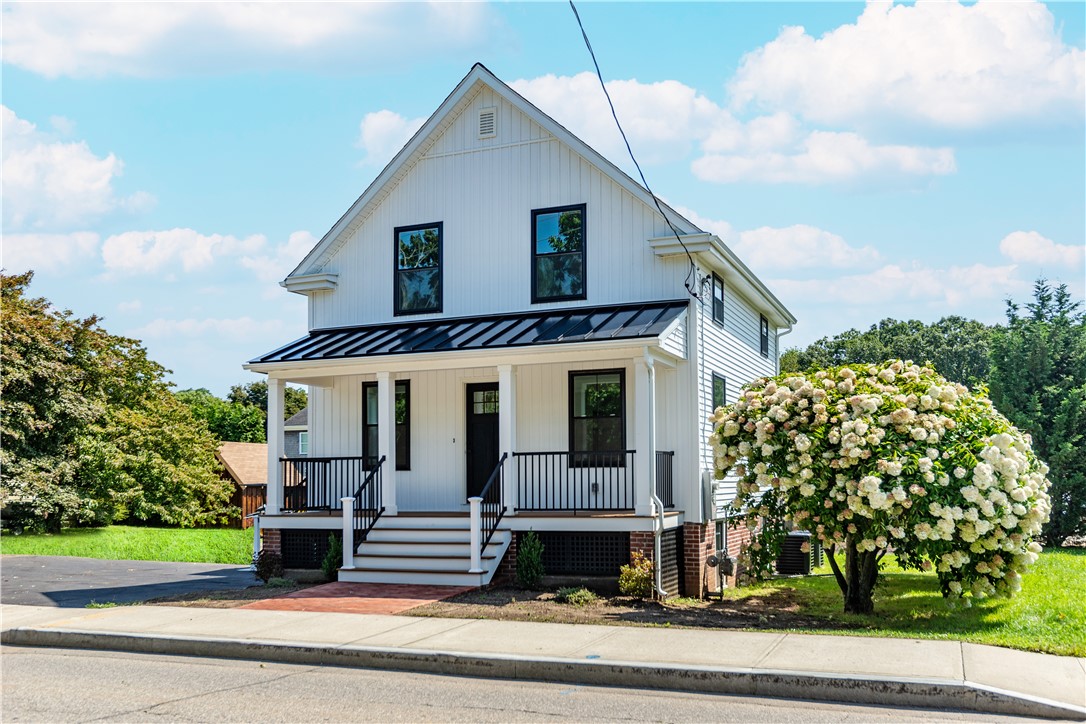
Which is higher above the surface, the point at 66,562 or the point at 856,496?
the point at 856,496

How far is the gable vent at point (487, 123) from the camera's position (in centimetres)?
1750

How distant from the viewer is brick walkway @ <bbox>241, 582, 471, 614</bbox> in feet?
41.2

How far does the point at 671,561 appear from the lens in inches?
593

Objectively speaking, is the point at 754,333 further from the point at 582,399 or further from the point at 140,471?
the point at 140,471

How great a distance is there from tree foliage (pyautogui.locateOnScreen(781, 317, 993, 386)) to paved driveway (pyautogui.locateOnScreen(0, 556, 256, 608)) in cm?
4405

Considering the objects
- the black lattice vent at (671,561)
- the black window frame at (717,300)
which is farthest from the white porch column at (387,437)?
the black window frame at (717,300)

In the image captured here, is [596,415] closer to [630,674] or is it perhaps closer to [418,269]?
[418,269]

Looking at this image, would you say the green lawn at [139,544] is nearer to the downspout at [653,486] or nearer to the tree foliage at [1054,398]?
the downspout at [653,486]

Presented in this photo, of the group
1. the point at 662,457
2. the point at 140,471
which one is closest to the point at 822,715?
the point at 662,457

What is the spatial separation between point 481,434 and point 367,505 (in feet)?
7.55

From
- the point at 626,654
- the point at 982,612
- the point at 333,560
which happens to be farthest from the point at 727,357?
the point at 626,654

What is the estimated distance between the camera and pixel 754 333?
68.8 feet

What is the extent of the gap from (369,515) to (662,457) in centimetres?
487

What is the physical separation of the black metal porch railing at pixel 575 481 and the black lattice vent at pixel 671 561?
2.65 ft
